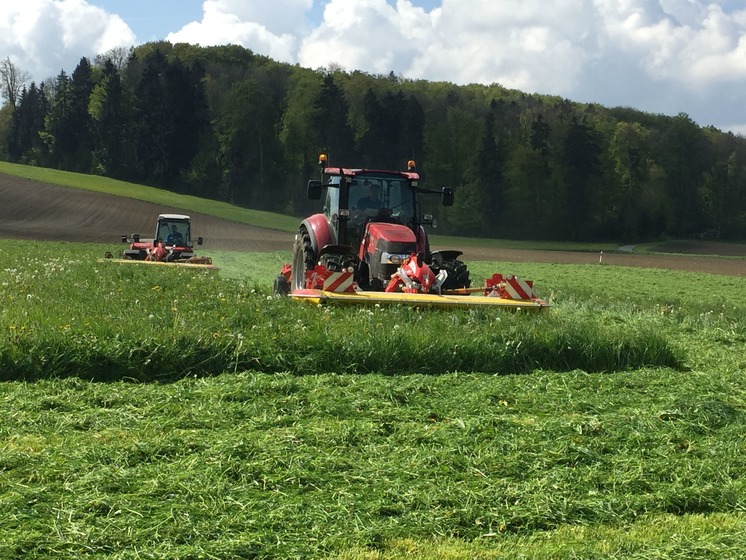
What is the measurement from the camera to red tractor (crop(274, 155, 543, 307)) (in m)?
→ 10.1

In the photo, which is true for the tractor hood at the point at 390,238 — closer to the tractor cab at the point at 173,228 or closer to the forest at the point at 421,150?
the tractor cab at the point at 173,228

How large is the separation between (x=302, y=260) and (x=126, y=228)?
34567mm

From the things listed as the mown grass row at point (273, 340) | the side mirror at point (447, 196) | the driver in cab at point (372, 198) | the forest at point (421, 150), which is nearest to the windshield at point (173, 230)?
the driver in cab at point (372, 198)

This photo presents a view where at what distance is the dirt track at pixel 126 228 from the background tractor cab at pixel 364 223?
75.4ft

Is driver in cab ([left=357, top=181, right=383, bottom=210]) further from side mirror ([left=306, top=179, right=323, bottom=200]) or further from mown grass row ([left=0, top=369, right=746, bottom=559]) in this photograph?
mown grass row ([left=0, top=369, right=746, bottom=559])

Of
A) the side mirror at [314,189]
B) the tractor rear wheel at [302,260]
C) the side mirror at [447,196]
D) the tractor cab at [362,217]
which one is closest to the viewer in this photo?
the side mirror at [314,189]

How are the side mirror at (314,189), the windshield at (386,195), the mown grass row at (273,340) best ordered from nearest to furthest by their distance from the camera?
1. the mown grass row at (273,340)
2. the side mirror at (314,189)
3. the windshield at (386,195)

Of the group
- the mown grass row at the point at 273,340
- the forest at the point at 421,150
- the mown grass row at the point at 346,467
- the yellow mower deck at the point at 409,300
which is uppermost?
the forest at the point at 421,150

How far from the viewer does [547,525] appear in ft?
12.8

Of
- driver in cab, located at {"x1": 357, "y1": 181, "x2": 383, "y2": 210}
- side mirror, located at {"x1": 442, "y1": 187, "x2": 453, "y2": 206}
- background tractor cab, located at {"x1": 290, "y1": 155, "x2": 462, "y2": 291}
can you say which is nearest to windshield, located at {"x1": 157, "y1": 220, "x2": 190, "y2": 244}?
background tractor cab, located at {"x1": 290, "y1": 155, "x2": 462, "y2": 291}

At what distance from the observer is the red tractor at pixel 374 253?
33.1 ft

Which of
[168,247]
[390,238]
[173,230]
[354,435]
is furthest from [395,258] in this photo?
[173,230]

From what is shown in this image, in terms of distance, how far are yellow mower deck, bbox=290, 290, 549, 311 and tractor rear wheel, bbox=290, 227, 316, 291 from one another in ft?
7.52

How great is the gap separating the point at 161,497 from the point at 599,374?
4.75m
